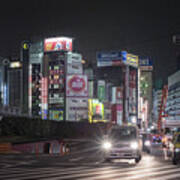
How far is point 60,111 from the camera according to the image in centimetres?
17475

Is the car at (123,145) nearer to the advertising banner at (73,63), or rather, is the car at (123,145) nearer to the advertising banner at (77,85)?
the advertising banner at (77,85)

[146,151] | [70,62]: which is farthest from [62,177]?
[70,62]

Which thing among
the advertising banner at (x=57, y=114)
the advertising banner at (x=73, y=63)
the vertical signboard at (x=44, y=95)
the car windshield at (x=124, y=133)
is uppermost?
the advertising banner at (x=73, y=63)

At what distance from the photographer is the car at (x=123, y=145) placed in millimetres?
23391

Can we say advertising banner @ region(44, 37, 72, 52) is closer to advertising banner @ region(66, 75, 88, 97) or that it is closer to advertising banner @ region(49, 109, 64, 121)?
advertising banner @ region(49, 109, 64, 121)

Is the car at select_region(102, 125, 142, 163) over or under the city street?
over

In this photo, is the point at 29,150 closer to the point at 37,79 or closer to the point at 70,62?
the point at 70,62

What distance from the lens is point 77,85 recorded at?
6078 inches

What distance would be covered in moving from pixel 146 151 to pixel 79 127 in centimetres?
6134

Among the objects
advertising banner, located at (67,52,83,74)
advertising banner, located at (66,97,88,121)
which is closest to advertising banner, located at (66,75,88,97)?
advertising banner, located at (66,97,88,121)

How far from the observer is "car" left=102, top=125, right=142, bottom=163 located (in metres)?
23.4

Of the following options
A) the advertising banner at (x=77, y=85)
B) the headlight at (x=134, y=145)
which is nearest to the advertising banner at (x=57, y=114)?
the advertising banner at (x=77, y=85)

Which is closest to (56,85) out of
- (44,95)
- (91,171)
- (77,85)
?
(44,95)

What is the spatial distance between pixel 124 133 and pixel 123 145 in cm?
99
